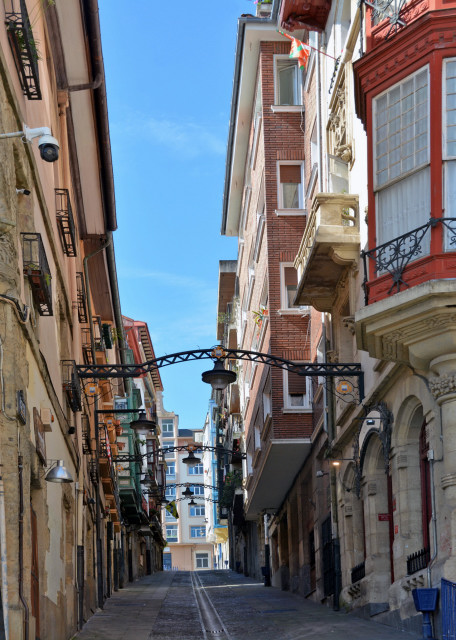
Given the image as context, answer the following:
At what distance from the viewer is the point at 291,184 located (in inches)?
1172

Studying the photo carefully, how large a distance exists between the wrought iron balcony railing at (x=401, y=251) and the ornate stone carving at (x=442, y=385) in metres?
1.38

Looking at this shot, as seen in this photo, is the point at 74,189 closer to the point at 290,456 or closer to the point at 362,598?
the point at 290,456

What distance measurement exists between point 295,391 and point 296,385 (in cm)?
17

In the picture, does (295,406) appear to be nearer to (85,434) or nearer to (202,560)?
(85,434)

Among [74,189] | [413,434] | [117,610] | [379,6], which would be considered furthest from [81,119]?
[117,610]

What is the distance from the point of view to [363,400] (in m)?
19.6

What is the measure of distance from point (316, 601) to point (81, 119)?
1387 centimetres

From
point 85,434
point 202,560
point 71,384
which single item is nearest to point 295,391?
point 85,434

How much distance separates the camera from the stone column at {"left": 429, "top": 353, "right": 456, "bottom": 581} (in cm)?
1396

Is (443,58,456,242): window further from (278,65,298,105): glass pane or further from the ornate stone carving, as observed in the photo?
(278,65,298,105): glass pane

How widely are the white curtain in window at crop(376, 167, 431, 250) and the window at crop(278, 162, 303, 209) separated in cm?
1378

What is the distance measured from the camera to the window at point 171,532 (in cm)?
13912

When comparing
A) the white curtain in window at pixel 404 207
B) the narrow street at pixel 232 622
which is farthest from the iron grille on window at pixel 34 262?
the narrow street at pixel 232 622

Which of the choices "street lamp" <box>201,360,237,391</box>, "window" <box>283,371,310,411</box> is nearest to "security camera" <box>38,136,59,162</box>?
"street lamp" <box>201,360,237,391</box>
